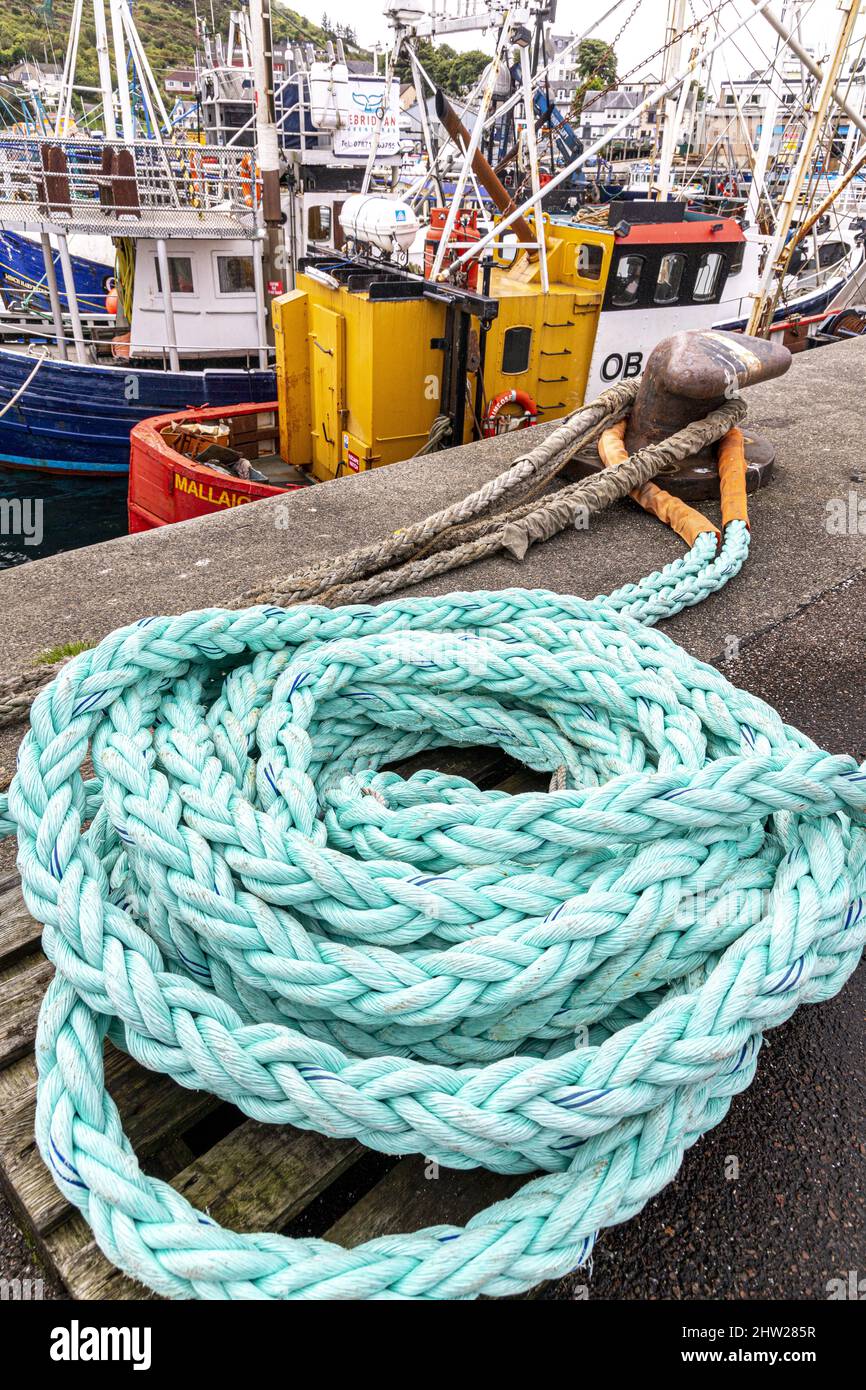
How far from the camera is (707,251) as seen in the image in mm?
8211

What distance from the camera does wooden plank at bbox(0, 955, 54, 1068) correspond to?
144 centimetres

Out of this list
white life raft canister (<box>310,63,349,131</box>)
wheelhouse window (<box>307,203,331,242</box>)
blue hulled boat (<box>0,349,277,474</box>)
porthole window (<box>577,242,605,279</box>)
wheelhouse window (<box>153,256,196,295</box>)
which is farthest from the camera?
white life raft canister (<box>310,63,349,131</box>)

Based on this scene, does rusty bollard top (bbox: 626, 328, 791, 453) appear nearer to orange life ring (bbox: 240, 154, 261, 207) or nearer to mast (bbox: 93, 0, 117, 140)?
orange life ring (bbox: 240, 154, 261, 207)

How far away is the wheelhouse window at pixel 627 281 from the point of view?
7773 millimetres

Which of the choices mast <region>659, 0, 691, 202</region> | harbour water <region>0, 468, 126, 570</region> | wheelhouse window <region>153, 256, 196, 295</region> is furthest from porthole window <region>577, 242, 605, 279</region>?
harbour water <region>0, 468, 126, 570</region>

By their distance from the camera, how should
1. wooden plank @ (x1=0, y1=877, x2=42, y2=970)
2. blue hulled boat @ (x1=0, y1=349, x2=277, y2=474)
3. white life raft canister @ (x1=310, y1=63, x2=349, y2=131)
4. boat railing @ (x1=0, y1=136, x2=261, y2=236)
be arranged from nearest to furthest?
A: wooden plank @ (x1=0, y1=877, x2=42, y2=970), boat railing @ (x1=0, y1=136, x2=261, y2=236), blue hulled boat @ (x1=0, y1=349, x2=277, y2=474), white life raft canister @ (x1=310, y1=63, x2=349, y2=131)

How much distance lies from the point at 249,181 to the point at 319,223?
9.71ft

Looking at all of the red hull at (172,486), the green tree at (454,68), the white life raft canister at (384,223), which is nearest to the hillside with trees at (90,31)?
the green tree at (454,68)

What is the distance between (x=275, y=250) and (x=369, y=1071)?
→ 10.9 m

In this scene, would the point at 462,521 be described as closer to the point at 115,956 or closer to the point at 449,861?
the point at 449,861

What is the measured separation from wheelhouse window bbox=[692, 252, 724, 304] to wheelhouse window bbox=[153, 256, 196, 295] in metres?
6.90

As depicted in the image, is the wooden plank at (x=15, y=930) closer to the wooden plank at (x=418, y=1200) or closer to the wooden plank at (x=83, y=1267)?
the wooden plank at (x=83, y=1267)

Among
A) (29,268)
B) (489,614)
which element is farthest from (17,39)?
(489,614)

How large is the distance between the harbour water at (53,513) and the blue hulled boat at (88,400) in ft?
0.89
